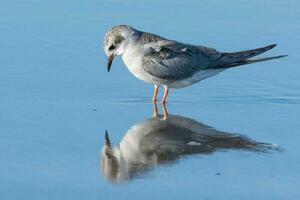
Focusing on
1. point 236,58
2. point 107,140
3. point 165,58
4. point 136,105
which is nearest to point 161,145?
point 107,140

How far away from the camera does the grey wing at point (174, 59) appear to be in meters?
9.32

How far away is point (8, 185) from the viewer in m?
6.59

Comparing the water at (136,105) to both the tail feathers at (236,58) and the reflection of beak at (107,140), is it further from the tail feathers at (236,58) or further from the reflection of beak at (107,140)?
the tail feathers at (236,58)

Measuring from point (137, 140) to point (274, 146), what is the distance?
1.13 m

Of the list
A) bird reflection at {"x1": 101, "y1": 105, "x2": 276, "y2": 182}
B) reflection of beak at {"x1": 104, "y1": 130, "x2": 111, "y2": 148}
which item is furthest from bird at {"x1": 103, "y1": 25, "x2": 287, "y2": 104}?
reflection of beak at {"x1": 104, "y1": 130, "x2": 111, "y2": 148}

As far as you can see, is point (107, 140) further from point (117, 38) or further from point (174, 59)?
point (174, 59)

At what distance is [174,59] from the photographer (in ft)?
31.1

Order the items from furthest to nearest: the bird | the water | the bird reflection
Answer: the bird < the bird reflection < the water

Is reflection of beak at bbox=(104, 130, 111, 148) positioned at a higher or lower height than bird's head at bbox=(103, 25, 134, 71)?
lower

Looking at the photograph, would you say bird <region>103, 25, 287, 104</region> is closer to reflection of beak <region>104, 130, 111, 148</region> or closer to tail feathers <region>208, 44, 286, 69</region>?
tail feathers <region>208, 44, 286, 69</region>

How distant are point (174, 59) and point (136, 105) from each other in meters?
0.82

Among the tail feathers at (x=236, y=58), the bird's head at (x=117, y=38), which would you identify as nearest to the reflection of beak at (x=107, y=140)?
the bird's head at (x=117, y=38)

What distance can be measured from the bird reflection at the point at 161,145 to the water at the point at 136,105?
0.03 m

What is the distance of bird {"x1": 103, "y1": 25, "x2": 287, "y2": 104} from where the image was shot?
9.30 meters
